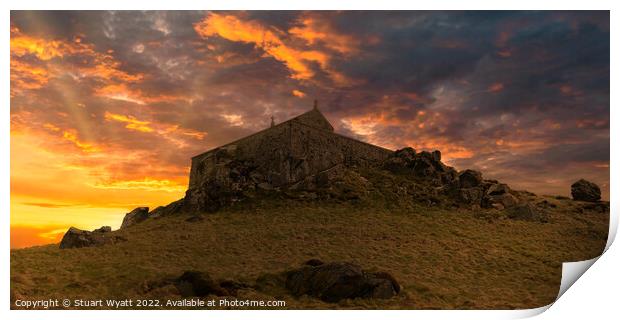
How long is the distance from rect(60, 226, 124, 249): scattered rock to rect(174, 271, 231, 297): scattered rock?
Answer: 10338 mm

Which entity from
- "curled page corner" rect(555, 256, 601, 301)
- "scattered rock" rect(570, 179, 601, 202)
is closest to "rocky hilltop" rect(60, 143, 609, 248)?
"scattered rock" rect(570, 179, 601, 202)

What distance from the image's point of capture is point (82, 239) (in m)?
27.3

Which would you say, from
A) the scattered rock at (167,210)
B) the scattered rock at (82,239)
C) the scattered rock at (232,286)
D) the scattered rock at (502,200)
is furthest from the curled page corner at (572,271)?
the scattered rock at (167,210)

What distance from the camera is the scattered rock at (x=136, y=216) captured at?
38031 millimetres

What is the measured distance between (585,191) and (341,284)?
3591 cm

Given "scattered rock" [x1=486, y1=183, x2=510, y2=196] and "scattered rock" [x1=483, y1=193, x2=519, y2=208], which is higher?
"scattered rock" [x1=486, y1=183, x2=510, y2=196]

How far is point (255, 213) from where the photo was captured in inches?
1249

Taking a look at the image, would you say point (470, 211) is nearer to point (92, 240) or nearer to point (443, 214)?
point (443, 214)

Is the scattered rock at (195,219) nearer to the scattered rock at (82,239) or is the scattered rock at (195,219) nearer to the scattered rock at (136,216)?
the scattered rock at (82,239)

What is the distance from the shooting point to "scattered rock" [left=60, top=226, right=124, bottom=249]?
89.0 ft

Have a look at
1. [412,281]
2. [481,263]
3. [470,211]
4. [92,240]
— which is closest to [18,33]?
[92,240]

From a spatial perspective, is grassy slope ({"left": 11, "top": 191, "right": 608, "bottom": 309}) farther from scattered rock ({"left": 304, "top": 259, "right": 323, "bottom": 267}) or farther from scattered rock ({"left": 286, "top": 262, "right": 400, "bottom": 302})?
scattered rock ({"left": 304, "top": 259, "right": 323, "bottom": 267})

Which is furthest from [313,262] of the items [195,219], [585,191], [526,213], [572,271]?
[585,191]

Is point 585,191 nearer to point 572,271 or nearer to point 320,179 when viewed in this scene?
point 572,271
